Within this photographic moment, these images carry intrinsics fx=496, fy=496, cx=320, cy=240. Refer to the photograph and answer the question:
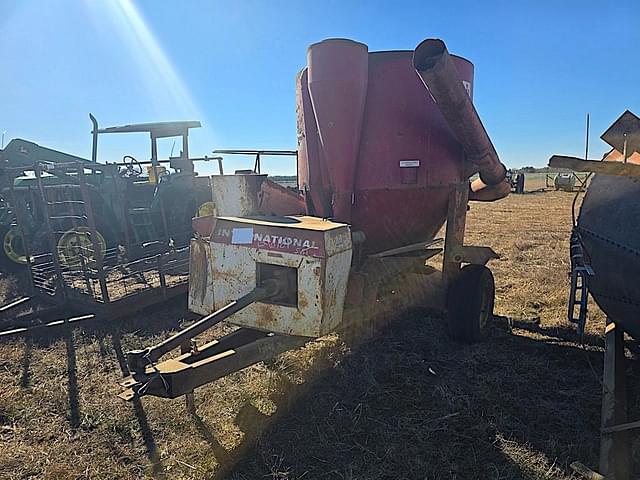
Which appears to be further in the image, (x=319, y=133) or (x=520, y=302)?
(x=520, y=302)

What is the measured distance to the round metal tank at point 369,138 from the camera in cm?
387

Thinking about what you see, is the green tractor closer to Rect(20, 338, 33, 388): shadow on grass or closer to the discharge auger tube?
Rect(20, 338, 33, 388): shadow on grass

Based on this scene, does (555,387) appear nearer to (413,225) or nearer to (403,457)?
(403,457)

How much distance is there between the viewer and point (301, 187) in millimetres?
4457

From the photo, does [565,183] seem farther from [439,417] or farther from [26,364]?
[26,364]

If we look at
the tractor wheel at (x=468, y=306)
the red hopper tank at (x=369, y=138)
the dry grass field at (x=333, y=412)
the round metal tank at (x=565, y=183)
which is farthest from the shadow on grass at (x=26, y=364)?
the round metal tank at (x=565, y=183)

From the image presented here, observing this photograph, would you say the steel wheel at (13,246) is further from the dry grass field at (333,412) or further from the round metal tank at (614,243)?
the round metal tank at (614,243)

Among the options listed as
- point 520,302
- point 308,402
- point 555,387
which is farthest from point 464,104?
point 520,302

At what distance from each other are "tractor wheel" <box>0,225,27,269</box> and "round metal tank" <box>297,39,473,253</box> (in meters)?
5.95

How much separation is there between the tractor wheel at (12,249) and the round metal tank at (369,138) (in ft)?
19.5

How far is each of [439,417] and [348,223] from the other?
1656 mm

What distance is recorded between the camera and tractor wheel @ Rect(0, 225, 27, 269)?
7855mm

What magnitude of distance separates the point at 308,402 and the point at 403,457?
2.74 ft

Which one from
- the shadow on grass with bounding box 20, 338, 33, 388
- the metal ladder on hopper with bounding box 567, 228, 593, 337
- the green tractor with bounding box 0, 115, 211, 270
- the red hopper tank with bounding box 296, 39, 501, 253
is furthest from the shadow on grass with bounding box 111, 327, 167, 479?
the green tractor with bounding box 0, 115, 211, 270
